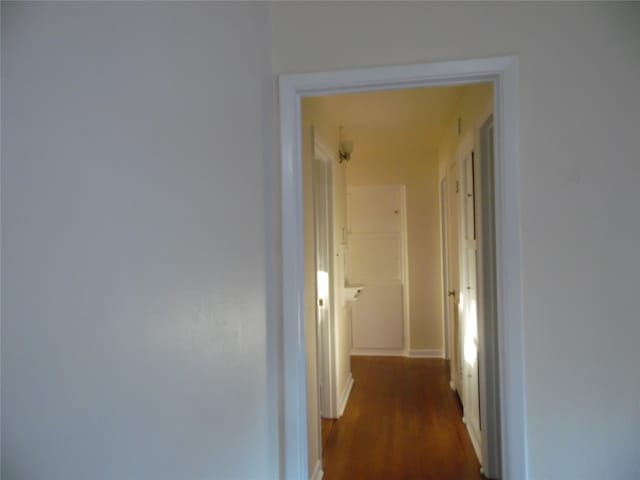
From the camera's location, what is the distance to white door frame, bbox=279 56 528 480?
4.65ft

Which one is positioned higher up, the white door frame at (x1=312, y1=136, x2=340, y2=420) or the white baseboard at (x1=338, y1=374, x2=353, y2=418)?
the white door frame at (x1=312, y1=136, x2=340, y2=420)

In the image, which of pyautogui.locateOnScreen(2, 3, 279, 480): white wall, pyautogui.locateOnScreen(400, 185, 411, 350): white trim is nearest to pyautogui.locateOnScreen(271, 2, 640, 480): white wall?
pyautogui.locateOnScreen(2, 3, 279, 480): white wall

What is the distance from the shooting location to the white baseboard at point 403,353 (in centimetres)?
488

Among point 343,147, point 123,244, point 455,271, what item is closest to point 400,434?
point 455,271

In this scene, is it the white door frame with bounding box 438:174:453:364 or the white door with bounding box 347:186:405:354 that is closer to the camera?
the white door frame with bounding box 438:174:453:364

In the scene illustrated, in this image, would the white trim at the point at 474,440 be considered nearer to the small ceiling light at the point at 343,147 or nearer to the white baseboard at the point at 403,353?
the white baseboard at the point at 403,353

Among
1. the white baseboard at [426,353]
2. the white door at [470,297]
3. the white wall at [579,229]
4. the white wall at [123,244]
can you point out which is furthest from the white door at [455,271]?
the white wall at [123,244]

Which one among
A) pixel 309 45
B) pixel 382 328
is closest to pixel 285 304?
pixel 309 45

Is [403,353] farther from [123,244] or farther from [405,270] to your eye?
[123,244]

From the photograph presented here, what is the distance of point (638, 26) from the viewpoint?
1.36 meters

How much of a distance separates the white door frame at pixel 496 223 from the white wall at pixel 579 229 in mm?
40

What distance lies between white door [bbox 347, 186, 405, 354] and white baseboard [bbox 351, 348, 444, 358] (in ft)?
0.09

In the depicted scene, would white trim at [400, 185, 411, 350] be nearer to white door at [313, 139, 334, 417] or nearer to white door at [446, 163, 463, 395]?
white door at [446, 163, 463, 395]

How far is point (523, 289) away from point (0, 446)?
4.83 ft
